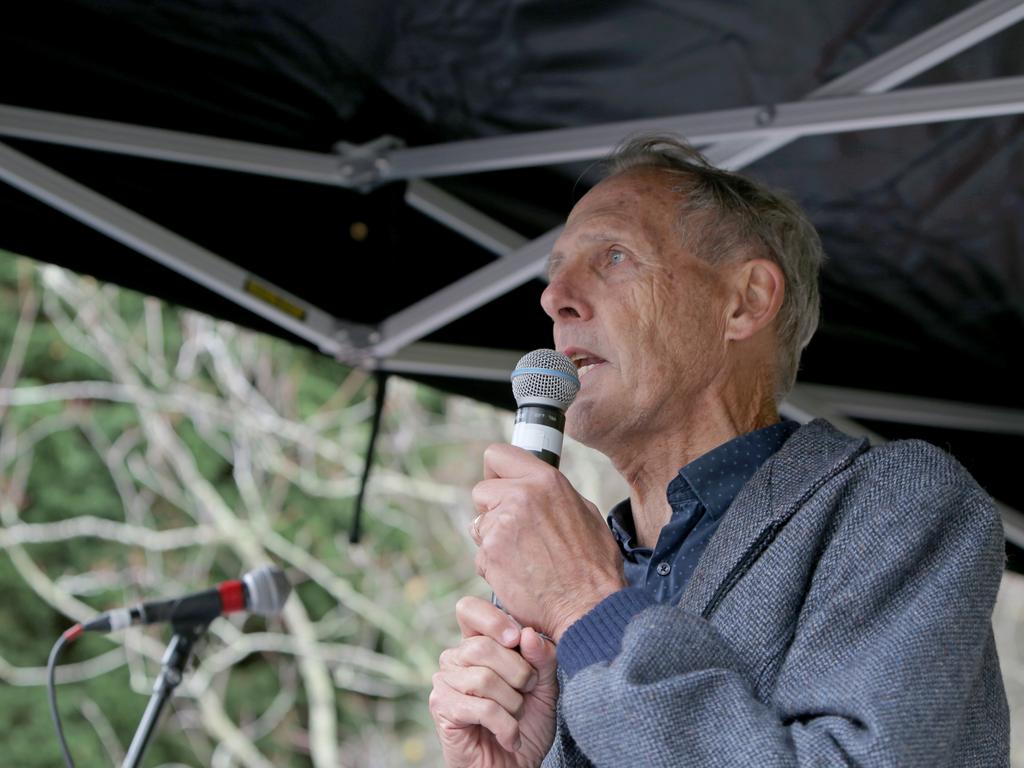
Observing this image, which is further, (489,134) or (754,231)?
(489,134)

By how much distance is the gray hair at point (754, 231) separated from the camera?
2.04 meters

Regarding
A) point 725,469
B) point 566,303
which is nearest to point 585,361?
point 566,303

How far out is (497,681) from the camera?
133 cm

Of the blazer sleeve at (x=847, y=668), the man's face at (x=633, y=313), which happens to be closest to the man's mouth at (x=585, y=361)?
the man's face at (x=633, y=313)

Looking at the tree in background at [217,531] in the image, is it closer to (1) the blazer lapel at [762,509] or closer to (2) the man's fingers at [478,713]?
(1) the blazer lapel at [762,509]

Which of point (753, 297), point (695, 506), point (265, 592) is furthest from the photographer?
point (265, 592)

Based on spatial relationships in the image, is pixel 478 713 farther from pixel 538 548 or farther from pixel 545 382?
pixel 545 382

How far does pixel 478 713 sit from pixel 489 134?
1471 millimetres

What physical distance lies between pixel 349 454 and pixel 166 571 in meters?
1.69

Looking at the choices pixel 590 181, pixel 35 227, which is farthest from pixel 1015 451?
pixel 35 227

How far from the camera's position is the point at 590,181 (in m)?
2.57

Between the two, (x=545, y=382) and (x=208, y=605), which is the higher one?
(x=208, y=605)

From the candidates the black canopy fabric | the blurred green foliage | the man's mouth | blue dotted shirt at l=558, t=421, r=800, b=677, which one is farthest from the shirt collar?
the blurred green foliage

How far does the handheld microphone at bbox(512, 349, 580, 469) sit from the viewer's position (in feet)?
4.70
